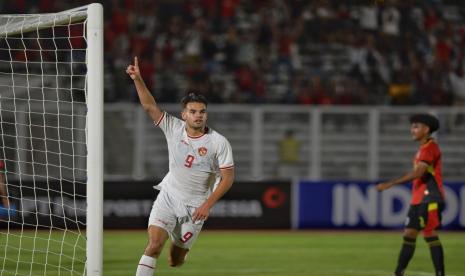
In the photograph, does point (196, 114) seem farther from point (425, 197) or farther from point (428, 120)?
point (425, 197)

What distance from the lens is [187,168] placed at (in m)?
9.64

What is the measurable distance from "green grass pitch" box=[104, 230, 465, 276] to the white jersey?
3.26 meters

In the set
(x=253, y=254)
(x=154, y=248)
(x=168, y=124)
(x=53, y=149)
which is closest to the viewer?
(x=154, y=248)

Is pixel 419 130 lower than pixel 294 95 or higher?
lower

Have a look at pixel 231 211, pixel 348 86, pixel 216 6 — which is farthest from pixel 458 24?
pixel 231 211

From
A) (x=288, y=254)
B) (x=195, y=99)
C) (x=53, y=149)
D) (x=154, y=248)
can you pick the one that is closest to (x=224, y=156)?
(x=195, y=99)

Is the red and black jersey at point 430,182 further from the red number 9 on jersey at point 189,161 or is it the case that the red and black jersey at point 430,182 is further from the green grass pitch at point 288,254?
the red number 9 on jersey at point 189,161

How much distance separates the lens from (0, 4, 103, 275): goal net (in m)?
8.68

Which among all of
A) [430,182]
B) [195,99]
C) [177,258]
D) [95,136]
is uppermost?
[195,99]

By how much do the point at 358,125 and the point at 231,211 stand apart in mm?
3160

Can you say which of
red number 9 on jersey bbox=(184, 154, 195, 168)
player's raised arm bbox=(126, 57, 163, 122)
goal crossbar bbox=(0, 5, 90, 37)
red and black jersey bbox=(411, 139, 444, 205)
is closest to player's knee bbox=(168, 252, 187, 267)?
red number 9 on jersey bbox=(184, 154, 195, 168)

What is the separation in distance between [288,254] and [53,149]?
20.1 feet

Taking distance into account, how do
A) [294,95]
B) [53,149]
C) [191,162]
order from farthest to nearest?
[294,95], [53,149], [191,162]

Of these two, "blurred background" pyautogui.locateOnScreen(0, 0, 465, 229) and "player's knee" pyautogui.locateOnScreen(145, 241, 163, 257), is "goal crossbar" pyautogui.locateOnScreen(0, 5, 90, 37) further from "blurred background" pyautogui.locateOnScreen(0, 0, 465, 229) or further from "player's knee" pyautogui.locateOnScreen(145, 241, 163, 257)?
"blurred background" pyautogui.locateOnScreen(0, 0, 465, 229)
